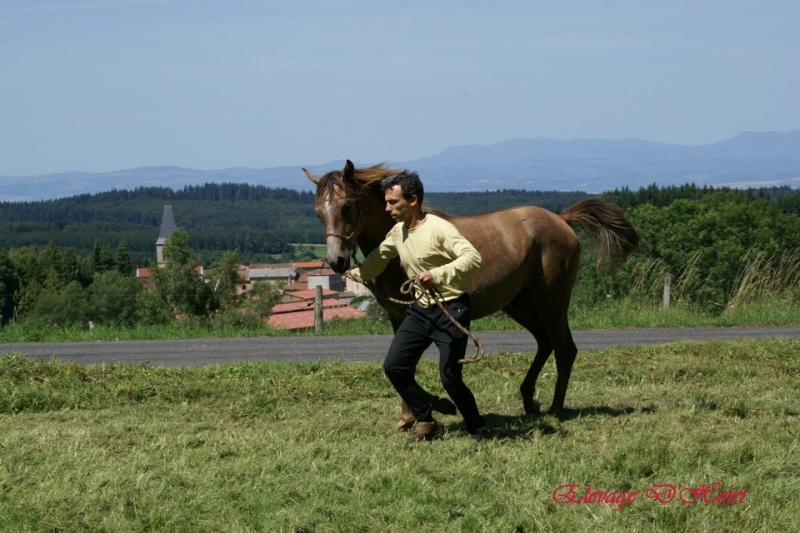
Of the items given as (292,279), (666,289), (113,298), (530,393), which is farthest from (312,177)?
(292,279)

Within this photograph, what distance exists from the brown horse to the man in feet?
1.27

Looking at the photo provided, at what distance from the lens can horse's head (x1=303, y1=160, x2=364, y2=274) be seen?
292 inches

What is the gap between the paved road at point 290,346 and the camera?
15770 millimetres

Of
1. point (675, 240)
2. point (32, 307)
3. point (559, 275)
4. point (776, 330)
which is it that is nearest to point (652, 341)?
point (776, 330)

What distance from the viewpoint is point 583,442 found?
7.57m

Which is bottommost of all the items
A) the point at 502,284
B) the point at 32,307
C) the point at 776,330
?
the point at 32,307

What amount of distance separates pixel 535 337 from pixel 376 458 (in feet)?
8.76

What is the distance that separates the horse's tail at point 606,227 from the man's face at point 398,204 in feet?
10.1

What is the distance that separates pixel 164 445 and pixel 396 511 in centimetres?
238

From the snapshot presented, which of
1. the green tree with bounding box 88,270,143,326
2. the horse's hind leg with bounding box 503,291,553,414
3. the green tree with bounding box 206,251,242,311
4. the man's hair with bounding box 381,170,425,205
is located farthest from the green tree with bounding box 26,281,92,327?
the man's hair with bounding box 381,170,425,205

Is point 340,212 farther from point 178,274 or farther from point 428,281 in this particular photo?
point 178,274

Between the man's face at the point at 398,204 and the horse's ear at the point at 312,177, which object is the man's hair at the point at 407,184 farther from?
the horse's ear at the point at 312,177

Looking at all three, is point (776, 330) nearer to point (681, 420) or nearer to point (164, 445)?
point (681, 420)

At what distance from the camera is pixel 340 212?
24.9ft
